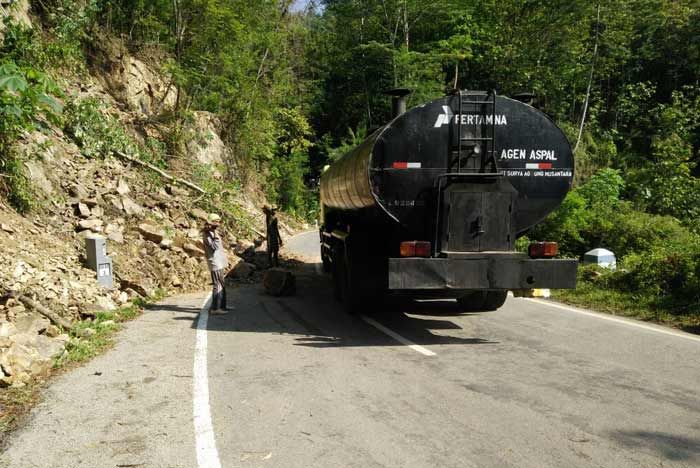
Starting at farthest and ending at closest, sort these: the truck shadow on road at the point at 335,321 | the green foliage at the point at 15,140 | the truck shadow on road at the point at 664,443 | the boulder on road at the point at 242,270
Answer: the boulder on road at the point at 242,270 → the green foliage at the point at 15,140 → the truck shadow on road at the point at 335,321 → the truck shadow on road at the point at 664,443

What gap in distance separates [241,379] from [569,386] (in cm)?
341

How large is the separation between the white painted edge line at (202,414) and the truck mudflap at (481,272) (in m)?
2.52

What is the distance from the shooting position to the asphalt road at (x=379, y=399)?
380cm

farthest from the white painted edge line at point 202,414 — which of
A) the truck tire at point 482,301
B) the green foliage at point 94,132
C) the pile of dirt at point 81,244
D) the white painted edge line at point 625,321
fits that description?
the green foliage at point 94,132

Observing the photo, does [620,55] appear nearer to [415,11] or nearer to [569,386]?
[415,11]

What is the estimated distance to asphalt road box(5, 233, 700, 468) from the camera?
380 cm

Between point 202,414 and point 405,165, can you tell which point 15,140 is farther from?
point 202,414

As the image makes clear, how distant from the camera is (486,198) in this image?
702 cm

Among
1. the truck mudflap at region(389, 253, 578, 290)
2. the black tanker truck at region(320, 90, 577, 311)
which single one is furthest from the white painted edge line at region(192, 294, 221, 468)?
the black tanker truck at region(320, 90, 577, 311)

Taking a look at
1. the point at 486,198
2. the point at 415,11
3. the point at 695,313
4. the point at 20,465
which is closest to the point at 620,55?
the point at 415,11

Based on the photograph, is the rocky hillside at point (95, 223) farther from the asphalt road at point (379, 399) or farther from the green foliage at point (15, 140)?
the asphalt road at point (379, 399)

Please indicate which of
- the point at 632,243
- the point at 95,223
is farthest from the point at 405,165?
the point at 632,243

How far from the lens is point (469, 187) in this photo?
23.0 ft

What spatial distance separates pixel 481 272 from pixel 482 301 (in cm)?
236
